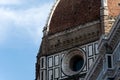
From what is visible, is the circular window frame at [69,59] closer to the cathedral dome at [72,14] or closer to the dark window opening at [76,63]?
the dark window opening at [76,63]

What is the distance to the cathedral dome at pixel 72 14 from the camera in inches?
1465

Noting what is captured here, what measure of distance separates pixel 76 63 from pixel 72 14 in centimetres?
283

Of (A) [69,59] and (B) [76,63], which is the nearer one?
(A) [69,59]

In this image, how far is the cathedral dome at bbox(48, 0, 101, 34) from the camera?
37219 millimetres

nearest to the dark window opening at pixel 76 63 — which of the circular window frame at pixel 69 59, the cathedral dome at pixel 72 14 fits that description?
the circular window frame at pixel 69 59

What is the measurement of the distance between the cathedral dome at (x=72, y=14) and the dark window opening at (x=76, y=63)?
1.80 m

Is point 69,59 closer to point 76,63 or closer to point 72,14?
point 76,63

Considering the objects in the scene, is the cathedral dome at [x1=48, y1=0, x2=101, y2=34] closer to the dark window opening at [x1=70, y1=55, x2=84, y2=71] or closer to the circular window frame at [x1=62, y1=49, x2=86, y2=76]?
the circular window frame at [x1=62, y1=49, x2=86, y2=76]

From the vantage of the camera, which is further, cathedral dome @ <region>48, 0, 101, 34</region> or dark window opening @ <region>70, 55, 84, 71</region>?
dark window opening @ <region>70, 55, 84, 71</region>

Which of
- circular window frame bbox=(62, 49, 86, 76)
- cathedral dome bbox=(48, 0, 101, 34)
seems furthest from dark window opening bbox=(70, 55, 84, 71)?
cathedral dome bbox=(48, 0, 101, 34)

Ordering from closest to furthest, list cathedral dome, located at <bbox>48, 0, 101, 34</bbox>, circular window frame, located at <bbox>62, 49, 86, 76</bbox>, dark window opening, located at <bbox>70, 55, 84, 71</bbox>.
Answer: circular window frame, located at <bbox>62, 49, 86, 76</bbox>, cathedral dome, located at <bbox>48, 0, 101, 34</bbox>, dark window opening, located at <bbox>70, 55, 84, 71</bbox>

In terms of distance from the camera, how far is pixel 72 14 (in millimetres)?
38438

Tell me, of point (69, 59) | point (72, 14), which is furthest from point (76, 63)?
point (72, 14)

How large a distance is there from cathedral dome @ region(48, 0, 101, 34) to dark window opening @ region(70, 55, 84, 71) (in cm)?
180
